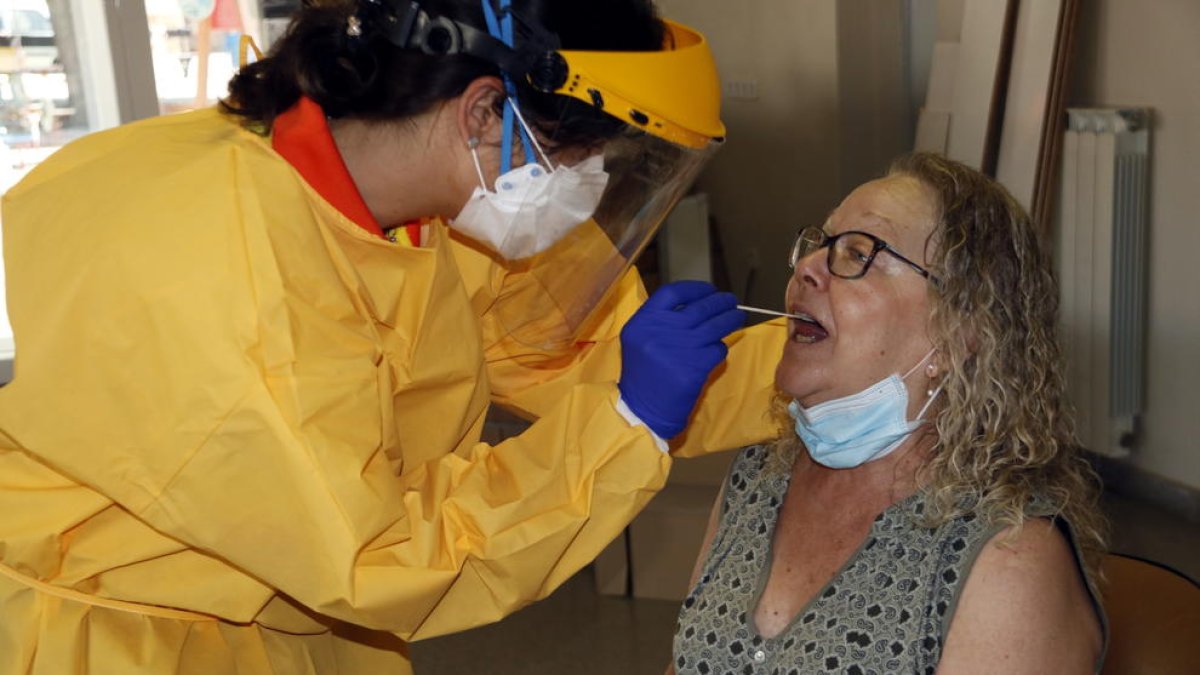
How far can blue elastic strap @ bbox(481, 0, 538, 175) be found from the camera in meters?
1.35

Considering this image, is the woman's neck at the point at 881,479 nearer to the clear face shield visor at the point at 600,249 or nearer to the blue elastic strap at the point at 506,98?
the clear face shield visor at the point at 600,249

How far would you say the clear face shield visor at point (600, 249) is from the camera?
4.92 feet

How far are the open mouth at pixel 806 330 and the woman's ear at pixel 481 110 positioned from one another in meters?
0.51

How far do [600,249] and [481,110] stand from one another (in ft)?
0.93

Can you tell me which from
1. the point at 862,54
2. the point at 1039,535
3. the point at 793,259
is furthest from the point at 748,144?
the point at 1039,535

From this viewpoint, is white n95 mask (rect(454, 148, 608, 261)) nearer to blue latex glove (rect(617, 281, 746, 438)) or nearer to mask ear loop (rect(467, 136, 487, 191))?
mask ear loop (rect(467, 136, 487, 191))

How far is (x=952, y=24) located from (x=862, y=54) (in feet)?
2.42

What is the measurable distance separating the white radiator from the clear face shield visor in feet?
7.55

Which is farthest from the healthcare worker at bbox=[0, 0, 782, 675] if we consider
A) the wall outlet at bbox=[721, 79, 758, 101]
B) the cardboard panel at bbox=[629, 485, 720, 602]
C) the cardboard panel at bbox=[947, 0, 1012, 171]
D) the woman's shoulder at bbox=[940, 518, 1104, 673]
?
the wall outlet at bbox=[721, 79, 758, 101]

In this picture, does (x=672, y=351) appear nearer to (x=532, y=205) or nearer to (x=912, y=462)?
(x=532, y=205)

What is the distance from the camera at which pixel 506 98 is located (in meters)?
1.42

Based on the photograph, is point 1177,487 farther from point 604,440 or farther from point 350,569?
point 350,569

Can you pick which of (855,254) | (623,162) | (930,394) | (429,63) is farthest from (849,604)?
(429,63)

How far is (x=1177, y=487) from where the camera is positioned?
389 cm
